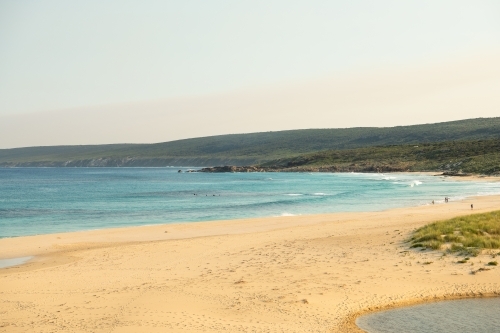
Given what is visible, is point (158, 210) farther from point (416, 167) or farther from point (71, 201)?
point (416, 167)

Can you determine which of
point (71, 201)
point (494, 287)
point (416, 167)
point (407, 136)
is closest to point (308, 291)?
point (494, 287)

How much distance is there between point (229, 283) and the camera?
1564 centimetres

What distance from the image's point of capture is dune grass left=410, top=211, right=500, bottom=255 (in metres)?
18.1

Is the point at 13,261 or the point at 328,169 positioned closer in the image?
the point at 13,261

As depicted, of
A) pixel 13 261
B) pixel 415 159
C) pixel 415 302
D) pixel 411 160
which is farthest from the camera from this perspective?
pixel 415 159

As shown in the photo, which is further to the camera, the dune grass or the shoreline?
the dune grass

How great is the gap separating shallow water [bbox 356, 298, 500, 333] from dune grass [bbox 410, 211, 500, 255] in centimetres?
437

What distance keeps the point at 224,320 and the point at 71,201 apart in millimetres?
45202

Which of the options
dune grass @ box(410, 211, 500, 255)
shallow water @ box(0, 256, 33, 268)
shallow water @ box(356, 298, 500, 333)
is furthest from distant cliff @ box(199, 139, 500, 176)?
shallow water @ box(0, 256, 33, 268)

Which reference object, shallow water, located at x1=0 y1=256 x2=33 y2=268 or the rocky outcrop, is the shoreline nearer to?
shallow water, located at x1=0 y1=256 x2=33 y2=268

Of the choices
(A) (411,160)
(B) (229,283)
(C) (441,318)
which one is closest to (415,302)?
(C) (441,318)

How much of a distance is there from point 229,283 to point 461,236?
8765 mm

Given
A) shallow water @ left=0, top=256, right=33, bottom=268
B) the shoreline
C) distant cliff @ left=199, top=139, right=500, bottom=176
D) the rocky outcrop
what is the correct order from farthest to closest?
the rocky outcrop < distant cliff @ left=199, top=139, right=500, bottom=176 < shallow water @ left=0, top=256, right=33, bottom=268 < the shoreline

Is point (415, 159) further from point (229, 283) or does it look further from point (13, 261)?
point (229, 283)
